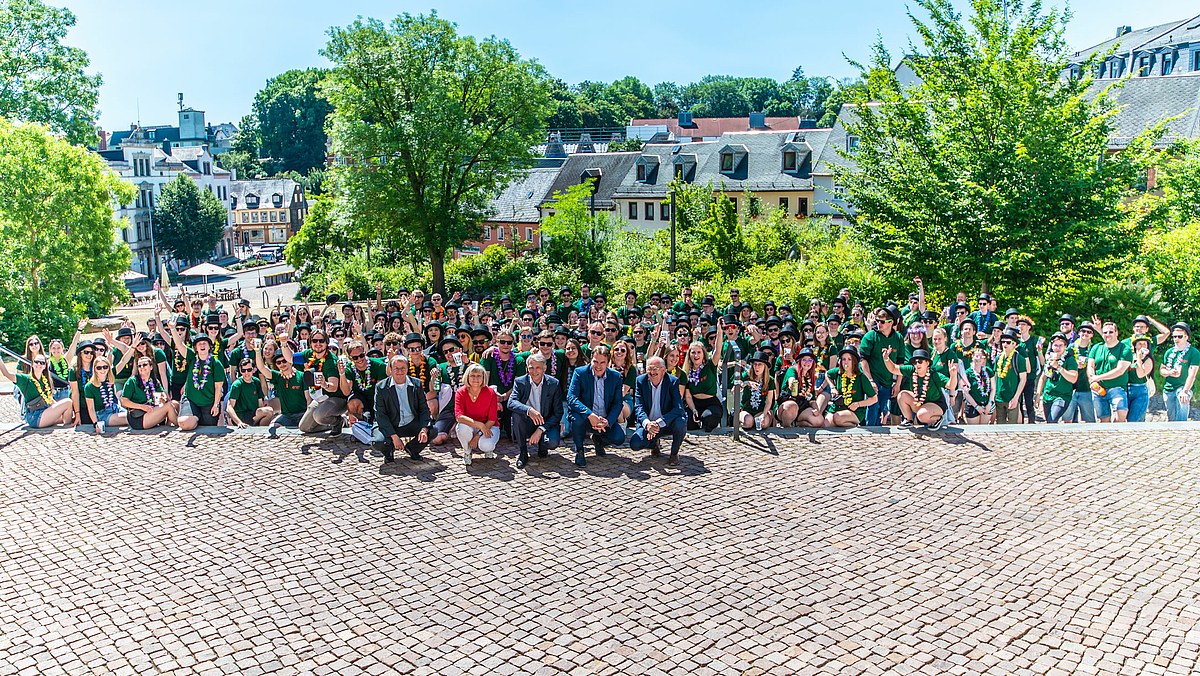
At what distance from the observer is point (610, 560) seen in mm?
8102

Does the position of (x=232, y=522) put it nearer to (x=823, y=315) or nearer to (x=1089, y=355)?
(x=823, y=315)

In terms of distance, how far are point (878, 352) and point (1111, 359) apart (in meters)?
3.26

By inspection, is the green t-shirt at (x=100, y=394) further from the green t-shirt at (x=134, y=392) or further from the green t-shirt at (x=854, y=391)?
the green t-shirt at (x=854, y=391)

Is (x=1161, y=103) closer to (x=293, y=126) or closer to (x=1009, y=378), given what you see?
(x=1009, y=378)

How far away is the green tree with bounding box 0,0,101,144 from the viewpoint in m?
41.9

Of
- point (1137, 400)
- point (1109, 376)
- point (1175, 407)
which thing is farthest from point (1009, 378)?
point (1175, 407)

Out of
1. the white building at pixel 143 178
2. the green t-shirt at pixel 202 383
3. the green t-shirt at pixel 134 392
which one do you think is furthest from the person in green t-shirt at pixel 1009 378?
the white building at pixel 143 178

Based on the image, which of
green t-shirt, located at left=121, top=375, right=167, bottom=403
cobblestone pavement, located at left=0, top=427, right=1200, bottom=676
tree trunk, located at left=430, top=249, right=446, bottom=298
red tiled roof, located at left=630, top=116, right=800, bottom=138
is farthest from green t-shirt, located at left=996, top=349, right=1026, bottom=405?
red tiled roof, located at left=630, top=116, right=800, bottom=138

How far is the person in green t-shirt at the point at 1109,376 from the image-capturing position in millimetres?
12477

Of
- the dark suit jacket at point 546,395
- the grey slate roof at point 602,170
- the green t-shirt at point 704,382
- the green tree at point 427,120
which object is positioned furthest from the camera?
the grey slate roof at point 602,170

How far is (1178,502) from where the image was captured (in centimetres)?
941

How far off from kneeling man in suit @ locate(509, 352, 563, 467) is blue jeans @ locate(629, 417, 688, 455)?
3.23ft

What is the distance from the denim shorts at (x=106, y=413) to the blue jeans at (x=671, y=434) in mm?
7212

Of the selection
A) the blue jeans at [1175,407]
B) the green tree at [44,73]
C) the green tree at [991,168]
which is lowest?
the blue jeans at [1175,407]
